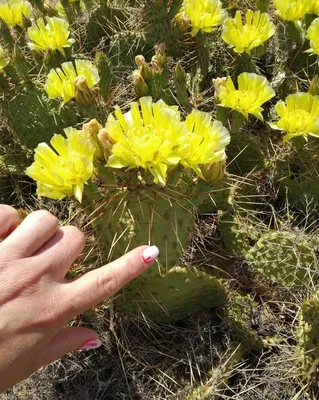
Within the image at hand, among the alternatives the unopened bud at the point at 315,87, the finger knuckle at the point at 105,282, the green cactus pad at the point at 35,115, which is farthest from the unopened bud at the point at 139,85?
the finger knuckle at the point at 105,282

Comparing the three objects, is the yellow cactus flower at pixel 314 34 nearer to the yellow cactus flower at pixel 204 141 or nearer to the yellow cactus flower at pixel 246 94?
the yellow cactus flower at pixel 246 94

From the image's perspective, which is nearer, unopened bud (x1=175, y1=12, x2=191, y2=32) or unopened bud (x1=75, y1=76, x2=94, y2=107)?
unopened bud (x1=75, y1=76, x2=94, y2=107)

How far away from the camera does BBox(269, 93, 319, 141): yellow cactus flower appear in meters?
1.33

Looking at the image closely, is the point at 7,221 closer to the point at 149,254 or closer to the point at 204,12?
the point at 149,254

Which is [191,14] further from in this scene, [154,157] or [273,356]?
[273,356]

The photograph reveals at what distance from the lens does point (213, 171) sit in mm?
1003

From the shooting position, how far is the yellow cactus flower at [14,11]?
5.39 ft

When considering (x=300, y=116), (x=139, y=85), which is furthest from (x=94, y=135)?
(x=300, y=116)

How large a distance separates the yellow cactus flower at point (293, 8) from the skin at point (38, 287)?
0.99 metres

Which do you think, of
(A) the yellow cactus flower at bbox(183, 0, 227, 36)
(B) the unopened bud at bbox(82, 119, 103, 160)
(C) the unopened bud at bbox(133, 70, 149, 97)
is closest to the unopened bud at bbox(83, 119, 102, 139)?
(B) the unopened bud at bbox(82, 119, 103, 160)

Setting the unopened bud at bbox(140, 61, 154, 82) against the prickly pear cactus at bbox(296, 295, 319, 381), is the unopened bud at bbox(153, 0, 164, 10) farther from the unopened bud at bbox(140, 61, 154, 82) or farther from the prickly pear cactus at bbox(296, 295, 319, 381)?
the prickly pear cactus at bbox(296, 295, 319, 381)

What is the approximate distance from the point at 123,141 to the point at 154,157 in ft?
0.21

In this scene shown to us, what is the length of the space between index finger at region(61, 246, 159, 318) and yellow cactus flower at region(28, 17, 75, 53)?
848mm

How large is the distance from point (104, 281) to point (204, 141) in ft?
1.10
